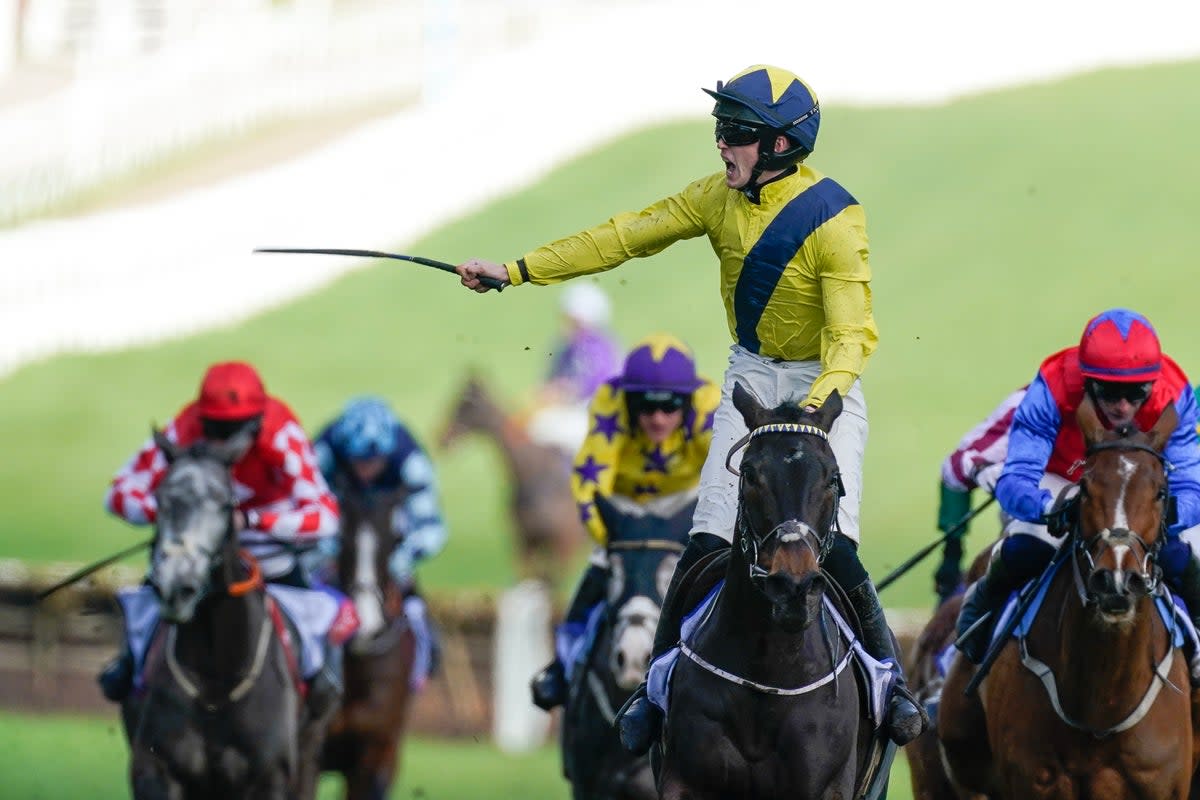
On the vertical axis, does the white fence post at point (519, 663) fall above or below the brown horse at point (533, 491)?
below

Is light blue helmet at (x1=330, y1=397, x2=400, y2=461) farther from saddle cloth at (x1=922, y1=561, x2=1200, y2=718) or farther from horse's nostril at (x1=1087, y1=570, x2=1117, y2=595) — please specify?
horse's nostril at (x1=1087, y1=570, x2=1117, y2=595)

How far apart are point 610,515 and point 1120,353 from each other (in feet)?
9.26

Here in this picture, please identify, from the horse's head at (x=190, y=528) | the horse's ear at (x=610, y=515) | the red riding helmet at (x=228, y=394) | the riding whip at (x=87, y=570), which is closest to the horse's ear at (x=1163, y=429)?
the horse's ear at (x=610, y=515)

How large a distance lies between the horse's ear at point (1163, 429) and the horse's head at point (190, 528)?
387cm

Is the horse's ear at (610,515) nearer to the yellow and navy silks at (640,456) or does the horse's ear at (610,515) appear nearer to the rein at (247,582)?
the yellow and navy silks at (640,456)

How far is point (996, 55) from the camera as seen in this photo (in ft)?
121

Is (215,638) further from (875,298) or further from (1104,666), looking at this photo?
(875,298)

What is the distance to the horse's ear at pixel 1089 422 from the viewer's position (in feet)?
26.6

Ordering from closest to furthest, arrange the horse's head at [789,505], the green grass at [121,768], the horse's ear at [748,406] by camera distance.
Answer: the horse's head at [789,505], the horse's ear at [748,406], the green grass at [121,768]

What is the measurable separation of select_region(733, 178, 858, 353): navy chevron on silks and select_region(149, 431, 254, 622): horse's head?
2.91 meters

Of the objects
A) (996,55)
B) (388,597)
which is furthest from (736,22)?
(388,597)

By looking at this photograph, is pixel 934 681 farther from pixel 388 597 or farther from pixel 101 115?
pixel 101 115

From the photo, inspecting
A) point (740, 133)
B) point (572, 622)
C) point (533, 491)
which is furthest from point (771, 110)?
point (533, 491)

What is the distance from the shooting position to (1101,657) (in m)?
8.23
